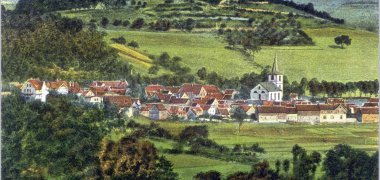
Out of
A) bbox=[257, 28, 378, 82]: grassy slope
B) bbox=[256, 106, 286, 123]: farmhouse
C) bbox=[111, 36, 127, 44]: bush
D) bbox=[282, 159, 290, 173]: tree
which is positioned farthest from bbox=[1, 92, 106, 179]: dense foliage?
bbox=[257, 28, 378, 82]: grassy slope

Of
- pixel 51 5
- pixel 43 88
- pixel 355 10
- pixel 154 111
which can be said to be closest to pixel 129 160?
pixel 154 111

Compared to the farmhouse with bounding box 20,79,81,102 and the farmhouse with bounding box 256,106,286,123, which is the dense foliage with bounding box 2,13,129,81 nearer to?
the farmhouse with bounding box 20,79,81,102

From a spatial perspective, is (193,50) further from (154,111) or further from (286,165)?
(286,165)

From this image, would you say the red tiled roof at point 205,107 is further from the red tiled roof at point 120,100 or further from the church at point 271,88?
the red tiled roof at point 120,100

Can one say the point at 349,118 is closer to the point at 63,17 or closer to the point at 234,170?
the point at 234,170

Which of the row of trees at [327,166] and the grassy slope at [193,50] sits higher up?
the grassy slope at [193,50]

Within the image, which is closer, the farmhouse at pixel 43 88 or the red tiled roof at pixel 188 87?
the farmhouse at pixel 43 88

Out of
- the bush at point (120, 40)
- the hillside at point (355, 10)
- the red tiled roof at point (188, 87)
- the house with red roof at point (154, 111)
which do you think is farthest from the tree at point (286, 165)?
the bush at point (120, 40)
